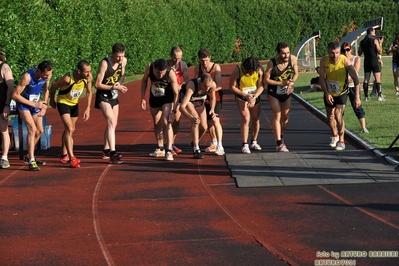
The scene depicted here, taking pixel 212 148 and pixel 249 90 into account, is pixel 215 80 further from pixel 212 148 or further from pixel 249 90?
pixel 212 148

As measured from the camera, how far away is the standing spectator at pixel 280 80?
14.3 m

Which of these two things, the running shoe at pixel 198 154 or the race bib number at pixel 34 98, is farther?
the running shoe at pixel 198 154

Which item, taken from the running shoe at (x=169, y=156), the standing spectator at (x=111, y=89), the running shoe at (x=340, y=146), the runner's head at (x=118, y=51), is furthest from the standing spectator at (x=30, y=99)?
the running shoe at (x=340, y=146)

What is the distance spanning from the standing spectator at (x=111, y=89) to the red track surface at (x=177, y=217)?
1.35ft

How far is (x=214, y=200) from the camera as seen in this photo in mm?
10633

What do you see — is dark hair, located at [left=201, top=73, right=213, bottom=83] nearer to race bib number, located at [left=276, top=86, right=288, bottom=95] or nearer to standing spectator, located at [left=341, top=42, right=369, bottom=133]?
race bib number, located at [left=276, top=86, right=288, bottom=95]

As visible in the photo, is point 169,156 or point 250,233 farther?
A: point 169,156

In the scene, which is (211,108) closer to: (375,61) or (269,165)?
(269,165)

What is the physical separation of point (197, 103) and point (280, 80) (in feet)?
4.88

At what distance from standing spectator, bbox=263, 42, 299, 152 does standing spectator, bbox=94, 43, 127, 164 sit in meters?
2.53

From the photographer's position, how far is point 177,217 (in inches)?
381

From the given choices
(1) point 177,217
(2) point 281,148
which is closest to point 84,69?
(2) point 281,148

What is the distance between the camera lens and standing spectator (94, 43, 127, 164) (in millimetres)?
13875

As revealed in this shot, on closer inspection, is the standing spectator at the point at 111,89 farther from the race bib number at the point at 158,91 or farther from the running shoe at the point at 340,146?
the running shoe at the point at 340,146
